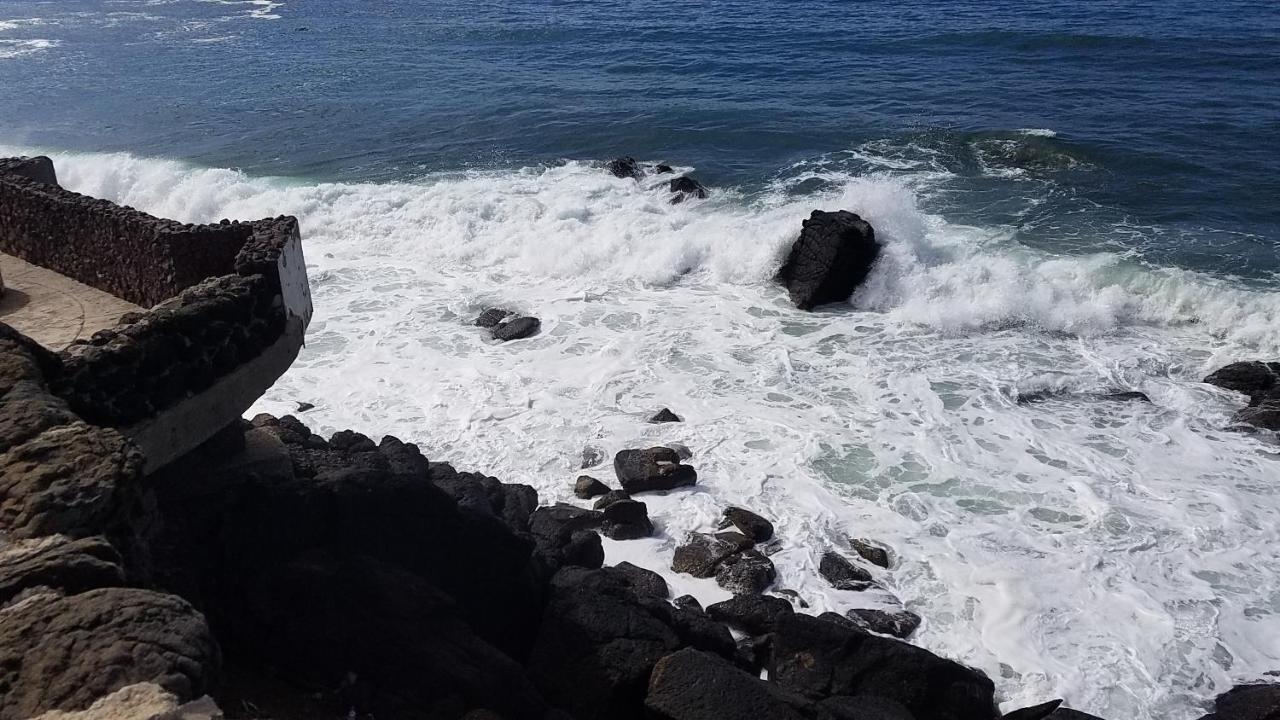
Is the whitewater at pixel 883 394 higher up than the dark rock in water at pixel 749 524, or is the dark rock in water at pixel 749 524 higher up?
the dark rock in water at pixel 749 524

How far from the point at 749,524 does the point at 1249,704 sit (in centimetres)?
514

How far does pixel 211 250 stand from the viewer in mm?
10094

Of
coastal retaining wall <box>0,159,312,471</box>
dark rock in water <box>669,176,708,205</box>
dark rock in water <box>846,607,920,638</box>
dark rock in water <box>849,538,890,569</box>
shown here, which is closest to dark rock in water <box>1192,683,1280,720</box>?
dark rock in water <box>846,607,920,638</box>

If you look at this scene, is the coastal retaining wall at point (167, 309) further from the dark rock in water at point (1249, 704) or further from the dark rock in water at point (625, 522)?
the dark rock in water at point (1249, 704)

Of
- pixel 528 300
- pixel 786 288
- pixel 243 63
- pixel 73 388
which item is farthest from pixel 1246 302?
pixel 243 63

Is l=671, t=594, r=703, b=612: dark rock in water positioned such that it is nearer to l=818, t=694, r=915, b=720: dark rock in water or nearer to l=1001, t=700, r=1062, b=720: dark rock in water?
l=818, t=694, r=915, b=720: dark rock in water

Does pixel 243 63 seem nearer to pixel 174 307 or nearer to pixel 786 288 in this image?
pixel 786 288

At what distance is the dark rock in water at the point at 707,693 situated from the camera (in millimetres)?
7902

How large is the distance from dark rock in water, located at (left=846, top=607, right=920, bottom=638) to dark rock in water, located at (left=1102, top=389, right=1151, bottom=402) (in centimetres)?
629

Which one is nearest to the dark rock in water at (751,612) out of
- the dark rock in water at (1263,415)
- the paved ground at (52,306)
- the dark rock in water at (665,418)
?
the dark rock in water at (665,418)

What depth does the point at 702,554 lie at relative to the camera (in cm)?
1127

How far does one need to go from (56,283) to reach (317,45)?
113 ft

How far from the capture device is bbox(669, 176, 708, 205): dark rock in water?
2370 centimetres

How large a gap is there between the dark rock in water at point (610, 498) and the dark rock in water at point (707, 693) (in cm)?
388
